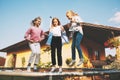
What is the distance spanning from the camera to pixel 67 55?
14039mm

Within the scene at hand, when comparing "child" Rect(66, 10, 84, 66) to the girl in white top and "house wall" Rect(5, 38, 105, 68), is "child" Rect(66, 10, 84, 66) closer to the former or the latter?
the girl in white top

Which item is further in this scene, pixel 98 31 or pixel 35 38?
pixel 98 31

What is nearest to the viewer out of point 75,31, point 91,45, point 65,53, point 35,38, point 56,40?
point 56,40

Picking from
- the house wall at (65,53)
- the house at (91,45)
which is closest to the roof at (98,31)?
the house at (91,45)

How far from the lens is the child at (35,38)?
615 cm

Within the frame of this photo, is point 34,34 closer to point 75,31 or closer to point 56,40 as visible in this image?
point 56,40

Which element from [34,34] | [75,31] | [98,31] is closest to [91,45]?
[98,31]

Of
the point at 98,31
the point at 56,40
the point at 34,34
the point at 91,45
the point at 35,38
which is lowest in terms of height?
the point at 56,40

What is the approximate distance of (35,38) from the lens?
20.7ft

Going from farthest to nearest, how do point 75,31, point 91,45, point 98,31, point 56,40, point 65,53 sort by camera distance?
point 91,45
point 98,31
point 65,53
point 75,31
point 56,40

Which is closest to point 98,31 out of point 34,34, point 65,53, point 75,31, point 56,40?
point 65,53

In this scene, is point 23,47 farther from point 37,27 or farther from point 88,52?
point 37,27

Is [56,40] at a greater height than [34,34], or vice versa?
[34,34]

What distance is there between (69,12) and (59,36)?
3.06 feet
